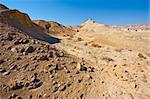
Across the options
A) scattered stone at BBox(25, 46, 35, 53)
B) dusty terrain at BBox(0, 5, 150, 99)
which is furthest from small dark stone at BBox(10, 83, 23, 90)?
scattered stone at BBox(25, 46, 35, 53)

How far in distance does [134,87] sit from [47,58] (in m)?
3.51

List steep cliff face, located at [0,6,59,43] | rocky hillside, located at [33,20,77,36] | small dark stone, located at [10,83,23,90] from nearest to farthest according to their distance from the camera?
small dark stone, located at [10,83,23,90] < steep cliff face, located at [0,6,59,43] < rocky hillside, located at [33,20,77,36]

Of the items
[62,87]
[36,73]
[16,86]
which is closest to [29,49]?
[36,73]

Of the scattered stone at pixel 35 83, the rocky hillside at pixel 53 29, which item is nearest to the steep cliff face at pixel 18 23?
the rocky hillside at pixel 53 29

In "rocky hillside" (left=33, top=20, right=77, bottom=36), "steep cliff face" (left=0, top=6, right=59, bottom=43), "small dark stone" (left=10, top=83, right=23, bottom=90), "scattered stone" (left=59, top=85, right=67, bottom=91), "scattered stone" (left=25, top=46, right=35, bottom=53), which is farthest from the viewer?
"rocky hillside" (left=33, top=20, right=77, bottom=36)

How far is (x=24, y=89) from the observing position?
8.23m

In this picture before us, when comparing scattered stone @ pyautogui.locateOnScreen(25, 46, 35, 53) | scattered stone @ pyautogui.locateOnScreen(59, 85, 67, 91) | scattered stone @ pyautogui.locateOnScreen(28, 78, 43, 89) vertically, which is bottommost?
scattered stone @ pyautogui.locateOnScreen(59, 85, 67, 91)

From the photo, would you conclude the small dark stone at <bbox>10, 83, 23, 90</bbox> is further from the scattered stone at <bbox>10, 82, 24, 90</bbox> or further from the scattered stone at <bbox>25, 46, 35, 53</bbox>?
the scattered stone at <bbox>25, 46, 35, 53</bbox>

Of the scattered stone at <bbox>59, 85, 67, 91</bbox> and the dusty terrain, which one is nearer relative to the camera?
the dusty terrain

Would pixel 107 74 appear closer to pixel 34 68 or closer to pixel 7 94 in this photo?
pixel 34 68

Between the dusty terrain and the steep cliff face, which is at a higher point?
the steep cliff face

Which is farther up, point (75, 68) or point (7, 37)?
point (7, 37)

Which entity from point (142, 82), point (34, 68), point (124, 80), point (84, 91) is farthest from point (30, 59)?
point (142, 82)

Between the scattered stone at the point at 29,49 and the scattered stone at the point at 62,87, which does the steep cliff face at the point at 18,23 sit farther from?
the scattered stone at the point at 62,87
